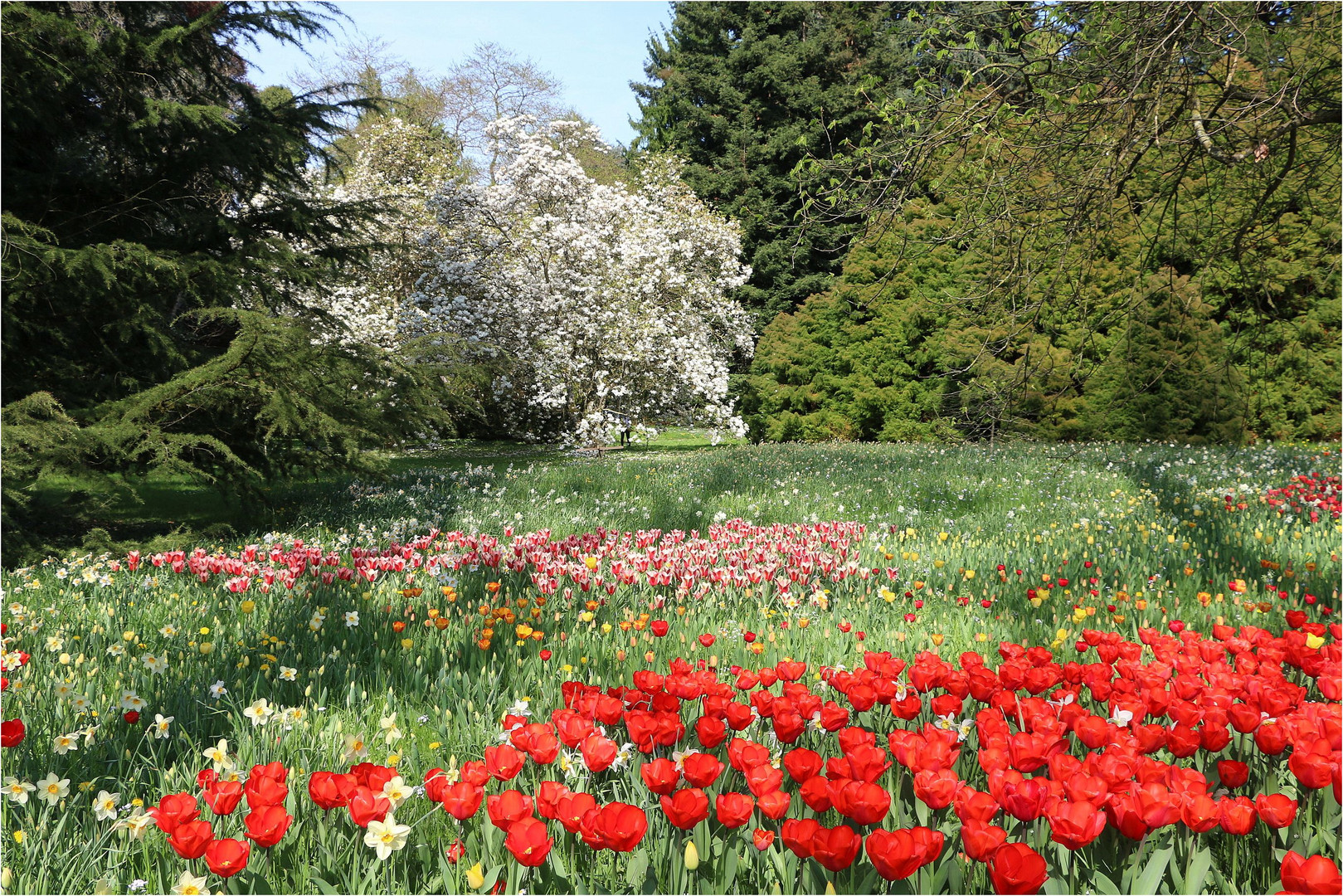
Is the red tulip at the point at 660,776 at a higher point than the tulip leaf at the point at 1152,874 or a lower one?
higher

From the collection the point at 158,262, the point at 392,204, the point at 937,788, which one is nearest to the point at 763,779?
the point at 937,788

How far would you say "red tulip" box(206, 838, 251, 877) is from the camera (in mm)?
1146

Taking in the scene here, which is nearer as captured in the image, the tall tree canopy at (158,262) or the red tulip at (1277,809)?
the red tulip at (1277,809)

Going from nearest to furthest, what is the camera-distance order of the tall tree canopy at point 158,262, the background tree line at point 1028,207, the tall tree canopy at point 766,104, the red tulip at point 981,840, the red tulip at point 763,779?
the red tulip at point 981,840, the red tulip at point 763,779, the background tree line at point 1028,207, the tall tree canopy at point 158,262, the tall tree canopy at point 766,104

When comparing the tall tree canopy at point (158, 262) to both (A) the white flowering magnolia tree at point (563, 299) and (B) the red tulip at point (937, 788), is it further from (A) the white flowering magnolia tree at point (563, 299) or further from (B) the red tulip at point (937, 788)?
(A) the white flowering magnolia tree at point (563, 299)

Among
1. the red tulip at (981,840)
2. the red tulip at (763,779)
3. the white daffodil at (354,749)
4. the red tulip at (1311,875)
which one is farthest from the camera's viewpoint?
the white daffodil at (354,749)

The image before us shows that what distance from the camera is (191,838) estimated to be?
1197mm

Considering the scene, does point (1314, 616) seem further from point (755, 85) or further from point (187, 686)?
point (755, 85)

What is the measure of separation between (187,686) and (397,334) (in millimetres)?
13771

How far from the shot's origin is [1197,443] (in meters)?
12.5

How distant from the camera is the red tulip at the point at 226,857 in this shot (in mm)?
1146

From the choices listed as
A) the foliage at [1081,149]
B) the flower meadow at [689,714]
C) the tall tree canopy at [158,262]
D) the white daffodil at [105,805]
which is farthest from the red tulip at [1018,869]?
the tall tree canopy at [158,262]

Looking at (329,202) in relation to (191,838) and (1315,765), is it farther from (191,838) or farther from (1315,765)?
(1315,765)

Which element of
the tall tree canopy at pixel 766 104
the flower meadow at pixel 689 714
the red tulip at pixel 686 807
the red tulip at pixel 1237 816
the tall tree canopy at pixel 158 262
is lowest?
the flower meadow at pixel 689 714
